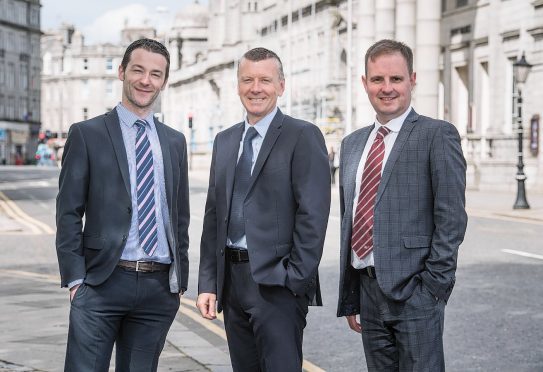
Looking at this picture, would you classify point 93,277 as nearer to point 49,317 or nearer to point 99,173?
point 99,173

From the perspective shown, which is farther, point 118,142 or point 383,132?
point 118,142

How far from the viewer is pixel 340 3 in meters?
72.2

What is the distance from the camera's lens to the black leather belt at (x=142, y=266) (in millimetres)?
5387

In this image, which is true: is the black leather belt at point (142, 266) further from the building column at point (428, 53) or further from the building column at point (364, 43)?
the building column at point (364, 43)

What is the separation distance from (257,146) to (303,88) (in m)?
72.6

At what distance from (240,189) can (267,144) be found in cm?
26

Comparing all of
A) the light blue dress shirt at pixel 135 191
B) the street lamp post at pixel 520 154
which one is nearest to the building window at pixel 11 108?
the street lamp post at pixel 520 154

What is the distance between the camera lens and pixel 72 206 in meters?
5.39

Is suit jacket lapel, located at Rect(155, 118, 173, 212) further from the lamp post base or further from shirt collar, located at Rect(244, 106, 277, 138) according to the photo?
the lamp post base

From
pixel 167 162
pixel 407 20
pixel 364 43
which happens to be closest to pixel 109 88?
pixel 364 43

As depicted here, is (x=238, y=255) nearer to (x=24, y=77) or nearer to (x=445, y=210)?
(x=445, y=210)

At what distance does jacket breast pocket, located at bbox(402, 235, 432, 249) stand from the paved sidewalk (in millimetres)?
3170

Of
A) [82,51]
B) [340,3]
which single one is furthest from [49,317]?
[82,51]

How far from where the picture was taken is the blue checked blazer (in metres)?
5.07
